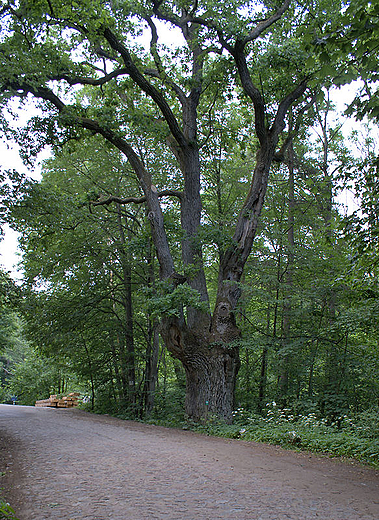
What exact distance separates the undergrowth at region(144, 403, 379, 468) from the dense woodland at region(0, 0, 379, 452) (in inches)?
18.7

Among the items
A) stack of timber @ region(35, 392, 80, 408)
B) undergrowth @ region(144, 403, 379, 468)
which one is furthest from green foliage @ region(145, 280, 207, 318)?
stack of timber @ region(35, 392, 80, 408)

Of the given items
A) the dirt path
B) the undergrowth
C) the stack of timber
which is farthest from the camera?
the stack of timber

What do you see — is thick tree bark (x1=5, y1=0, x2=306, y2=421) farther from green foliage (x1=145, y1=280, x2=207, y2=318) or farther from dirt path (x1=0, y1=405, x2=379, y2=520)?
dirt path (x1=0, y1=405, x2=379, y2=520)

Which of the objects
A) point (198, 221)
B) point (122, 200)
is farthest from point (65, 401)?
point (198, 221)

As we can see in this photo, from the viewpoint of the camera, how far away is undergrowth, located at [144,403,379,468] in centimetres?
605

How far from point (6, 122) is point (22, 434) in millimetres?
6387

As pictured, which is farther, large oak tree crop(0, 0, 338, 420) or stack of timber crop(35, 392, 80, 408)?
stack of timber crop(35, 392, 80, 408)

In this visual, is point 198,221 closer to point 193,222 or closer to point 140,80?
point 193,222

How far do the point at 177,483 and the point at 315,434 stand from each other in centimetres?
378

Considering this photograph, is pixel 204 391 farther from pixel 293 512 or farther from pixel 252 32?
pixel 252 32

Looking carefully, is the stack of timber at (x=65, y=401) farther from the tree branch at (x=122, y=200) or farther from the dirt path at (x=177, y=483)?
the dirt path at (x=177, y=483)

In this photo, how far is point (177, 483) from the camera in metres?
4.04

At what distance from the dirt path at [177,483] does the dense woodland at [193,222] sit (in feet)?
8.56

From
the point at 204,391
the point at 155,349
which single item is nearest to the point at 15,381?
the point at 155,349
